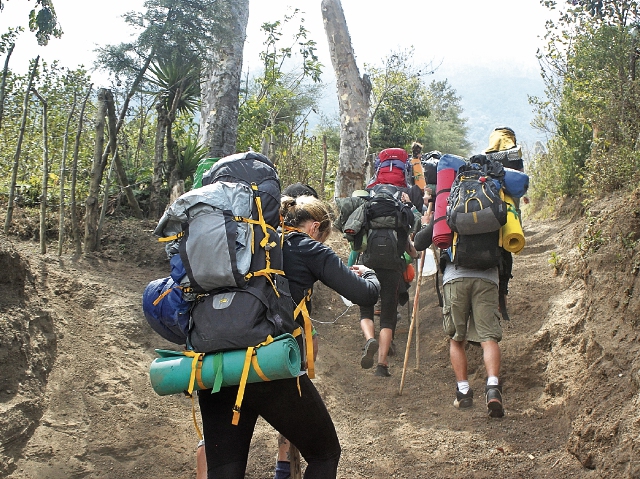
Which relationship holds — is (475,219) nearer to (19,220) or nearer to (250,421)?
(250,421)

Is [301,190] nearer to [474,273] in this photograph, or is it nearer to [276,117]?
[474,273]

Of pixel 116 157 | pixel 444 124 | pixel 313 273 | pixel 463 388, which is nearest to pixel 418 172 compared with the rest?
pixel 463 388

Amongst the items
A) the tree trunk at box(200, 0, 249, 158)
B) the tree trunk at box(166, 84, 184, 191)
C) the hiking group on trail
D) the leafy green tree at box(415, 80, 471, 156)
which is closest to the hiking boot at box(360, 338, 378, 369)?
the hiking group on trail

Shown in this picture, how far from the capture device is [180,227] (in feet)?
8.60

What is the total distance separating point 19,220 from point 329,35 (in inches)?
285

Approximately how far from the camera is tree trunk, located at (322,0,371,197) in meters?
11.1

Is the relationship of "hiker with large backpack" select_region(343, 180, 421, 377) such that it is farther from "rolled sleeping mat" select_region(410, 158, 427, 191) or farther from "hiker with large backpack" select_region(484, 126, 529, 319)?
"rolled sleeping mat" select_region(410, 158, 427, 191)

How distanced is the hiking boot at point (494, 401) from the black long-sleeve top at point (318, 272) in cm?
204

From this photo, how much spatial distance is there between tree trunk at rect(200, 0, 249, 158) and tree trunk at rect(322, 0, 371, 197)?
3254 mm

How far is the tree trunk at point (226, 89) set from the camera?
8.04m

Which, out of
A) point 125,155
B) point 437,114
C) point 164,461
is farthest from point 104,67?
point 437,114

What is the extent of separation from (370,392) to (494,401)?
56.0 inches

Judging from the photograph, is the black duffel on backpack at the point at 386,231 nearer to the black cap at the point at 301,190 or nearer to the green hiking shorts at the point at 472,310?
the green hiking shorts at the point at 472,310

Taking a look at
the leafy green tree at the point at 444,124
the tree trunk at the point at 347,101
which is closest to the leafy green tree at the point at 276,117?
the tree trunk at the point at 347,101
